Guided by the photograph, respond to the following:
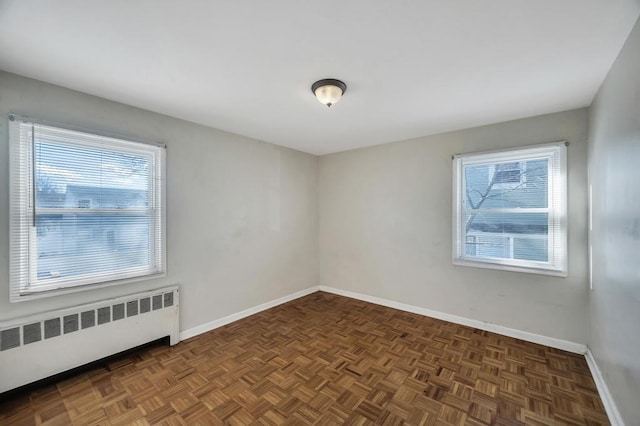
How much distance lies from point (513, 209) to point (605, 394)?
1734 millimetres

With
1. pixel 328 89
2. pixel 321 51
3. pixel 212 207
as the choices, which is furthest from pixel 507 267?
pixel 212 207

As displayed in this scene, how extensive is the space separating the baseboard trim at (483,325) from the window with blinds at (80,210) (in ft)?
9.64

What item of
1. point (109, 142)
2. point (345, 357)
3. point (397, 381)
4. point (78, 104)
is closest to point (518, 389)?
point (397, 381)

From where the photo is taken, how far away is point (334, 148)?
13.9 ft

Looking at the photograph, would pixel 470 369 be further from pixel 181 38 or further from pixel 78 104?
pixel 78 104

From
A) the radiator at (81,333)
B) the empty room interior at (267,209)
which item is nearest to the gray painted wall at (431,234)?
the empty room interior at (267,209)

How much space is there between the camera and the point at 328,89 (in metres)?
2.05

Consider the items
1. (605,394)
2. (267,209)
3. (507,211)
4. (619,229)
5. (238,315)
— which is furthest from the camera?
(267,209)

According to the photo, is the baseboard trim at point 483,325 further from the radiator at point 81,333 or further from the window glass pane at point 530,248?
the radiator at point 81,333

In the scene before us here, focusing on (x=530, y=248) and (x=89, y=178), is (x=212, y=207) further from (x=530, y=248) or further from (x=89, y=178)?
(x=530, y=248)

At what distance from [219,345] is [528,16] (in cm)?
359

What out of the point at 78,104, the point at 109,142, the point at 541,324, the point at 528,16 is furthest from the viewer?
the point at 541,324

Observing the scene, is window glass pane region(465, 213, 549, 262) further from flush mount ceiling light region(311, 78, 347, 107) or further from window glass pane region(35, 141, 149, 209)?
window glass pane region(35, 141, 149, 209)

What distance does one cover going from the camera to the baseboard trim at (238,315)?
2.95 metres
